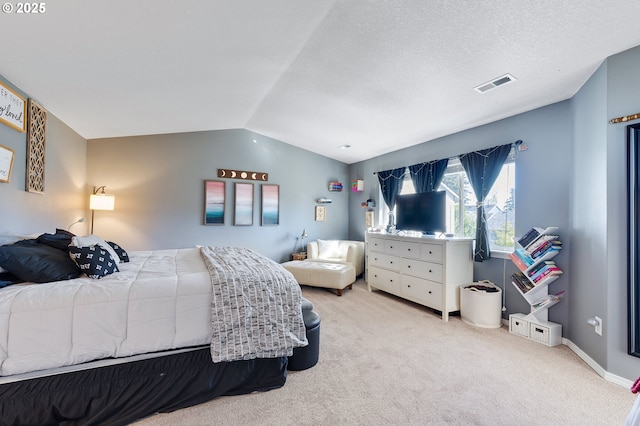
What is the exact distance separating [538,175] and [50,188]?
17.6 feet

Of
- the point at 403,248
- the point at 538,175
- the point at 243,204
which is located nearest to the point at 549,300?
the point at 538,175

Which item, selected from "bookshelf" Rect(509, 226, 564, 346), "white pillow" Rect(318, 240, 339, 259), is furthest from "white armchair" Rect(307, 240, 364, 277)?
"bookshelf" Rect(509, 226, 564, 346)

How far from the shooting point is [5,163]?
2.27 metres

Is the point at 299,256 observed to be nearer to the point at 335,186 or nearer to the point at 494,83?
the point at 335,186

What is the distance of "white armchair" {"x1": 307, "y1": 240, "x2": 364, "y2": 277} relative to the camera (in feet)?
16.3

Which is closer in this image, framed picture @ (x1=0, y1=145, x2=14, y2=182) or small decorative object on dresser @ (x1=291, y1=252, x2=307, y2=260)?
framed picture @ (x1=0, y1=145, x2=14, y2=182)

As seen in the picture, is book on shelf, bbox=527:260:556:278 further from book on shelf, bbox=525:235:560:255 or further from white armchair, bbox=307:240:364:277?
white armchair, bbox=307:240:364:277

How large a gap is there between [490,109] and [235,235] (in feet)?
13.8

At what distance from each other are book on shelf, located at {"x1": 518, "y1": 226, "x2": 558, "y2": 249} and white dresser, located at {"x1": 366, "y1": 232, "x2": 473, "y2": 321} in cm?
65

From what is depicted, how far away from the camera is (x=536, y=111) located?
3.00 metres

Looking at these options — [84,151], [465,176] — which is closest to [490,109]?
[465,176]

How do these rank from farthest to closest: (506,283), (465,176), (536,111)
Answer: (465,176) → (506,283) → (536,111)

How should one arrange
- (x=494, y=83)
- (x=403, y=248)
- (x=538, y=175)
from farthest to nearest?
(x=403, y=248) → (x=538, y=175) → (x=494, y=83)

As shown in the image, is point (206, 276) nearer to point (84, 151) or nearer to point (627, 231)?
point (627, 231)
